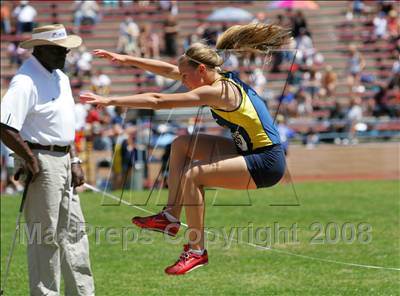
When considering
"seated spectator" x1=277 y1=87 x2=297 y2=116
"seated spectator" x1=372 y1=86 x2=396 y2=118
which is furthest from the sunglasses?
"seated spectator" x1=372 y1=86 x2=396 y2=118

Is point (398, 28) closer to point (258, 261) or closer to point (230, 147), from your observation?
point (258, 261)

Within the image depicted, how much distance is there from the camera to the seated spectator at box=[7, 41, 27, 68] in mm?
23188

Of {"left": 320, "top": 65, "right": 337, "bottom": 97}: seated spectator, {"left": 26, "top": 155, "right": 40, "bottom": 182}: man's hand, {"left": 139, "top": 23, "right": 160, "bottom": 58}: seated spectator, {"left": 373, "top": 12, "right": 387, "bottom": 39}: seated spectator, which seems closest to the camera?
{"left": 26, "top": 155, "right": 40, "bottom": 182}: man's hand

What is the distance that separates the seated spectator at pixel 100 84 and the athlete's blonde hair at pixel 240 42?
13.9m

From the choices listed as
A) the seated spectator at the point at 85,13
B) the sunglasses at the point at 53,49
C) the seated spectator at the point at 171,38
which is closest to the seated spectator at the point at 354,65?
the seated spectator at the point at 171,38

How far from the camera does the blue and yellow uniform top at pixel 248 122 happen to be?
6785 mm

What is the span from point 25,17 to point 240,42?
59.5 feet

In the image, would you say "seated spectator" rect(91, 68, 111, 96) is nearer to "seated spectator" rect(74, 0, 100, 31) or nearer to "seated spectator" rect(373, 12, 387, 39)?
"seated spectator" rect(74, 0, 100, 31)

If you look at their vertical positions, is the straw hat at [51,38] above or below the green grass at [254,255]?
above

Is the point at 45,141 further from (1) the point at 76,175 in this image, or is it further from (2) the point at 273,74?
(2) the point at 273,74

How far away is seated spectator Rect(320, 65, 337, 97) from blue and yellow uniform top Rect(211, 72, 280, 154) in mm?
17909

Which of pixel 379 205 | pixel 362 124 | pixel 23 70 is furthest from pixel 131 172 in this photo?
pixel 23 70

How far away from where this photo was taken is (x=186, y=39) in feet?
83.4

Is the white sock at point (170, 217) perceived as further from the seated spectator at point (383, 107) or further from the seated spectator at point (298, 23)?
the seated spectator at point (298, 23)
